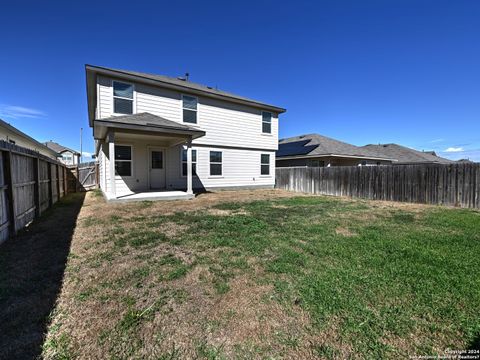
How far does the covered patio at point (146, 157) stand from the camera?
8477 millimetres

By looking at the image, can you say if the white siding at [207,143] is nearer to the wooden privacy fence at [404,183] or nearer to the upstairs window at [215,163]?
the upstairs window at [215,163]

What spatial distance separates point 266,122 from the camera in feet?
49.7

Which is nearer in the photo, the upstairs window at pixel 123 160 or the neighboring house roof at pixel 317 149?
the upstairs window at pixel 123 160

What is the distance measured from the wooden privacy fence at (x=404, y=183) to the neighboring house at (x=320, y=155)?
417cm

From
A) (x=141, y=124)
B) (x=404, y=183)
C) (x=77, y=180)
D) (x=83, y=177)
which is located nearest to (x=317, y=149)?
(x=404, y=183)

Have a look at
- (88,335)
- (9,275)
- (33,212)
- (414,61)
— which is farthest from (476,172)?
(33,212)

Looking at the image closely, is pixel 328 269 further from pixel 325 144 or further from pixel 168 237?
pixel 325 144

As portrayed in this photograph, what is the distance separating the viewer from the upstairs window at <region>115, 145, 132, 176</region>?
34.2 feet

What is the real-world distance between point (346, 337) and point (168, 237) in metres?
3.51

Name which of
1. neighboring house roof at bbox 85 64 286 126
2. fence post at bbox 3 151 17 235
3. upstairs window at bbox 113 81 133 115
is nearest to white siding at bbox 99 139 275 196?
upstairs window at bbox 113 81 133 115

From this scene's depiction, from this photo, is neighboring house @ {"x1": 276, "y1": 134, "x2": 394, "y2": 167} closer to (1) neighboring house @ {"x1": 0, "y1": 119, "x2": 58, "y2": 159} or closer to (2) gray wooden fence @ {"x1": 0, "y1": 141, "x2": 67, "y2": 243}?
(2) gray wooden fence @ {"x1": 0, "y1": 141, "x2": 67, "y2": 243}

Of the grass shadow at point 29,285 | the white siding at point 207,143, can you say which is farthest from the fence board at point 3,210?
the white siding at point 207,143

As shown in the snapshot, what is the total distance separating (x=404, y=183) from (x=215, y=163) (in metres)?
9.57

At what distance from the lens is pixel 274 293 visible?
2.49 m
